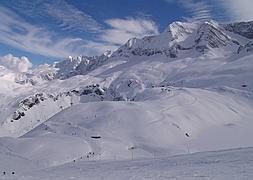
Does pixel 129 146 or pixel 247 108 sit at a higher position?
pixel 247 108

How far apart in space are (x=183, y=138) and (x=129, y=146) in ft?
47.1

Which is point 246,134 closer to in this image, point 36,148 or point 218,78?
point 36,148

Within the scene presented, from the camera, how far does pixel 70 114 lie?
318ft

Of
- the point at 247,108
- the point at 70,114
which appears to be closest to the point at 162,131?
the point at 70,114

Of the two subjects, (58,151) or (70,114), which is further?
(70,114)

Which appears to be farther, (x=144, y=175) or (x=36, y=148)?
(x=36, y=148)

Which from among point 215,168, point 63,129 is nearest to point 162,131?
point 63,129

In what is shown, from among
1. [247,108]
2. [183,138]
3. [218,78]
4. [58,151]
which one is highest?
[218,78]

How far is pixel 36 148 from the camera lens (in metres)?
53.2

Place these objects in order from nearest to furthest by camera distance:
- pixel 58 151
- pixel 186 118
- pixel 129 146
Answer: pixel 58 151, pixel 129 146, pixel 186 118

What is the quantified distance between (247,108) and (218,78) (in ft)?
235

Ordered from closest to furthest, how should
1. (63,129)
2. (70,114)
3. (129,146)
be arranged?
(129,146) < (63,129) < (70,114)

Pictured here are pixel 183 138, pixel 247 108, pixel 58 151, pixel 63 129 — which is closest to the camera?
pixel 58 151

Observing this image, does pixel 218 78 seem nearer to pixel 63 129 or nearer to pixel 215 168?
pixel 63 129
